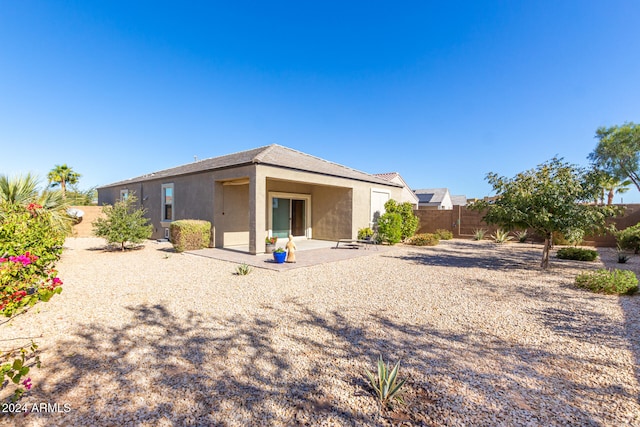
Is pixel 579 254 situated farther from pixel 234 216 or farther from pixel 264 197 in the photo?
pixel 234 216

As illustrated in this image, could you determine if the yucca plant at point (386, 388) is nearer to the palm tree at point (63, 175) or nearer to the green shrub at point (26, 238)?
the green shrub at point (26, 238)

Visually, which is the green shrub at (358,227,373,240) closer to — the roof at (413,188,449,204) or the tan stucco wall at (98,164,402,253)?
the tan stucco wall at (98,164,402,253)

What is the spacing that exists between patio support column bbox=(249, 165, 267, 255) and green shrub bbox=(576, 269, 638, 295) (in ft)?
31.5

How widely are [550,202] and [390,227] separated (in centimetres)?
745

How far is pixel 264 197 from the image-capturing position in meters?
10.5

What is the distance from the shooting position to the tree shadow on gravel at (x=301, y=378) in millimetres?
2457

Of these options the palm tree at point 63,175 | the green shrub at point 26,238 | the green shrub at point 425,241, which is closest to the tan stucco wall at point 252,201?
the green shrub at point 425,241

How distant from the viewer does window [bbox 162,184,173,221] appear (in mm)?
15183

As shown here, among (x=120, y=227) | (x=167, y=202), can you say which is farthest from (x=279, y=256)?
(x=167, y=202)

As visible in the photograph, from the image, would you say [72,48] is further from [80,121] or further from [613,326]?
[613,326]

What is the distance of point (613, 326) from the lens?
4488mm

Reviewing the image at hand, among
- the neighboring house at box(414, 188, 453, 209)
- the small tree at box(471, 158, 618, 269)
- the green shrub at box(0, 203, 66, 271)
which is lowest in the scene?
the green shrub at box(0, 203, 66, 271)

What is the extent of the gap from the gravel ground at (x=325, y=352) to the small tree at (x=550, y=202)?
2.21m

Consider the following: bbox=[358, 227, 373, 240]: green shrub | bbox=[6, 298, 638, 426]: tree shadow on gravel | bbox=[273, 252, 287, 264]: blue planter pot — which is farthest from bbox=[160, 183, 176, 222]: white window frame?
bbox=[6, 298, 638, 426]: tree shadow on gravel
